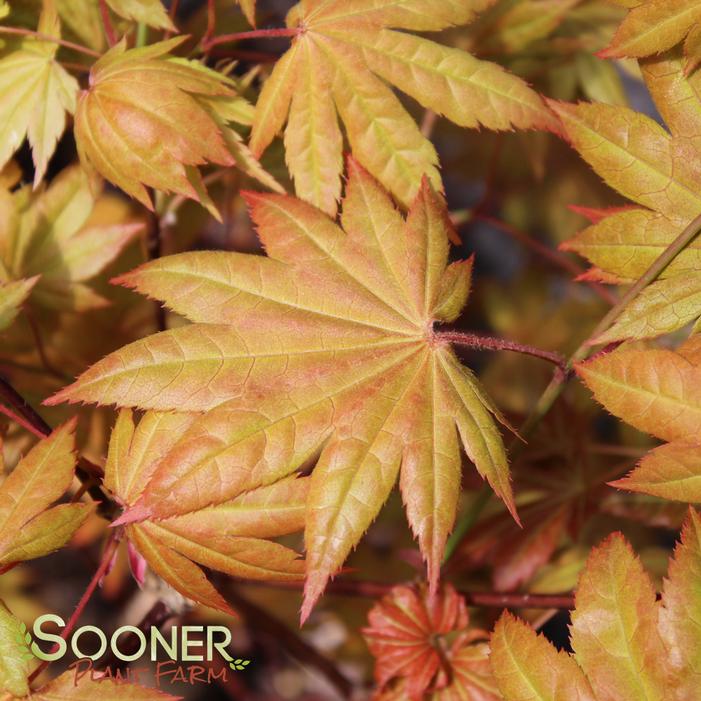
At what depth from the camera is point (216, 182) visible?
1325 mm

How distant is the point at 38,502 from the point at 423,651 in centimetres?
50

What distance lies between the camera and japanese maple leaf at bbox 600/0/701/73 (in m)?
0.80

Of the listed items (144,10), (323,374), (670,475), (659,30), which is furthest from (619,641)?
(144,10)

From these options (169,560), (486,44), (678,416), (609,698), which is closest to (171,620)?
(169,560)

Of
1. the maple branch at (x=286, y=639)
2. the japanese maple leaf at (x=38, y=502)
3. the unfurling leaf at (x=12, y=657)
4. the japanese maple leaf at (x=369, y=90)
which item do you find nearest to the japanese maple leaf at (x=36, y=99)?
the japanese maple leaf at (x=369, y=90)

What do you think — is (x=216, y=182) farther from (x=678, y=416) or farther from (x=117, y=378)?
(x=678, y=416)

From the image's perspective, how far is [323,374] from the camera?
2.61 ft

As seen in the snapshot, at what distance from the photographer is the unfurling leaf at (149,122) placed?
2.77 ft

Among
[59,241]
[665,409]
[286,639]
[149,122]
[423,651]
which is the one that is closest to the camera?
[665,409]

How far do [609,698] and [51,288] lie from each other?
866mm

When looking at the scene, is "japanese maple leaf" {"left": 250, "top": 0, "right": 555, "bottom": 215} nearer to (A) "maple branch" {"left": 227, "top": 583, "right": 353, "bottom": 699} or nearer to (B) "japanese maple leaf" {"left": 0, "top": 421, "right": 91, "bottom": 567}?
(B) "japanese maple leaf" {"left": 0, "top": 421, "right": 91, "bottom": 567}

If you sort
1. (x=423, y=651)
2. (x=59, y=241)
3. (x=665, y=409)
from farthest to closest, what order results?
(x=59, y=241) → (x=423, y=651) → (x=665, y=409)

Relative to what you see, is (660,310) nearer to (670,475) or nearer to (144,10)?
(670,475)

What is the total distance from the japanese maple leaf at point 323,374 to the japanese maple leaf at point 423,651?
0.29 m
